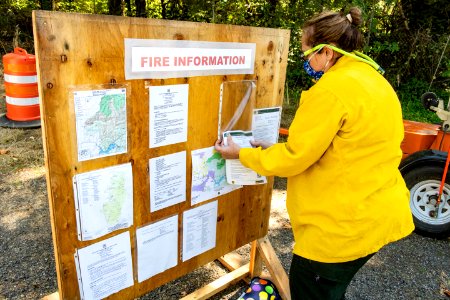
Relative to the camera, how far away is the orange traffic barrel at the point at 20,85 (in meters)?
5.92

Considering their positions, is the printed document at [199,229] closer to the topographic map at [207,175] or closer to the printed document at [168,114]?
the topographic map at [207,175]

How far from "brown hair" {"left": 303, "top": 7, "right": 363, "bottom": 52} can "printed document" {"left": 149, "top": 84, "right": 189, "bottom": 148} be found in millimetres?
721

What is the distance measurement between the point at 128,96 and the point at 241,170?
926mm

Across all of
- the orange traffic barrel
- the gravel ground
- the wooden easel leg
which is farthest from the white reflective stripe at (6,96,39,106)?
the wooden easel leg

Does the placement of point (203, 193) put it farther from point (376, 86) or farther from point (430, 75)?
point (430, 75)

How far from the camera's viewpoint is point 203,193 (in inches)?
95.5

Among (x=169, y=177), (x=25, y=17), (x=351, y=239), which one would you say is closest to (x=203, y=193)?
(x=169, y=177)

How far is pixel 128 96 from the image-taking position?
1.84 metres

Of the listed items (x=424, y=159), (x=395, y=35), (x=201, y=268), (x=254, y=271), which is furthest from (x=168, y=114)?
(x=395, y=35)

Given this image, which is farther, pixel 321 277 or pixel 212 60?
pixel 212 60

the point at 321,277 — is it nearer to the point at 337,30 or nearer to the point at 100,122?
the point at 337,30

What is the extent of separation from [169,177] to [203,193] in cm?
32

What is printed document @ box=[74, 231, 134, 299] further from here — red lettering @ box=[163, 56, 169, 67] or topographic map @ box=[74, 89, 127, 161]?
red lettering @ box=[163, 56, 169, 67]

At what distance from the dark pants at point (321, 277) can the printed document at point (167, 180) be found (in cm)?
79
